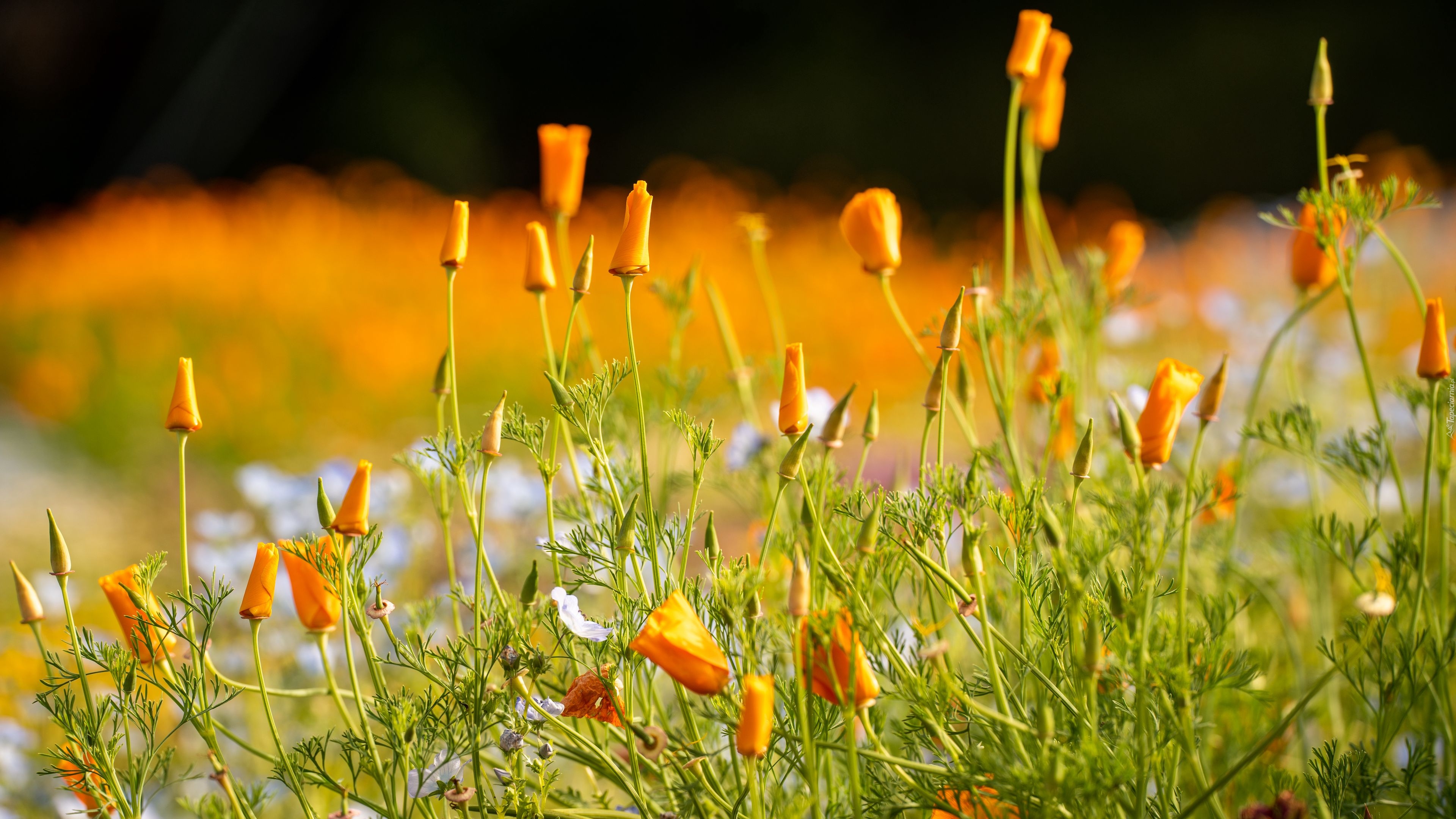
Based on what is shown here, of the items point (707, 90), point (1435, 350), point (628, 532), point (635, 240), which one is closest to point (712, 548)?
point (628, 532)

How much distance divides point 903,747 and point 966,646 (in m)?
0.39

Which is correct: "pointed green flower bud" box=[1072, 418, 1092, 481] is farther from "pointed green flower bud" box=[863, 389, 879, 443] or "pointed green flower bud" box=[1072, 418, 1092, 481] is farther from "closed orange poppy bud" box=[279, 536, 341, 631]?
"closed orange poppy bud" box=[279, 536, 341, 631]

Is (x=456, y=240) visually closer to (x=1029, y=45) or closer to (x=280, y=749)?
(x=280, y=749)

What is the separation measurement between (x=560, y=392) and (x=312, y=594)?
0.21 meters

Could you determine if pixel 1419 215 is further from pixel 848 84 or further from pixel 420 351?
pixel 420 351

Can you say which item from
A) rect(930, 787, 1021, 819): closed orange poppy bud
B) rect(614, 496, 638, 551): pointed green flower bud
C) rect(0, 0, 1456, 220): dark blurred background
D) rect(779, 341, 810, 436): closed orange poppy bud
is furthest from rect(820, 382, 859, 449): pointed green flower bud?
rect(0, 0, 1456, 220): dark blurred background

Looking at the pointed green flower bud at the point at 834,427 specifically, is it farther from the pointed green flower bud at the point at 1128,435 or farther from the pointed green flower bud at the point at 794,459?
the pointed green flower bud at the point at 1128,435

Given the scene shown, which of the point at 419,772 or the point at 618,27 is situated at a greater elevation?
the point at 618,27

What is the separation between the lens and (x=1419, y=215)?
409 centimetres

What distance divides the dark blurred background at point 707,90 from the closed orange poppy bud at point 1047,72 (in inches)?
194

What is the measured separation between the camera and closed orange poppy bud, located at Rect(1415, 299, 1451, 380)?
0.65 m

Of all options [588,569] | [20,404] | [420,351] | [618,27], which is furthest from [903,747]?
[618,27]

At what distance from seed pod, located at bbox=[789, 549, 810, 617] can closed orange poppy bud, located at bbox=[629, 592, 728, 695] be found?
0.05 m

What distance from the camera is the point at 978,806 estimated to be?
0.66m
